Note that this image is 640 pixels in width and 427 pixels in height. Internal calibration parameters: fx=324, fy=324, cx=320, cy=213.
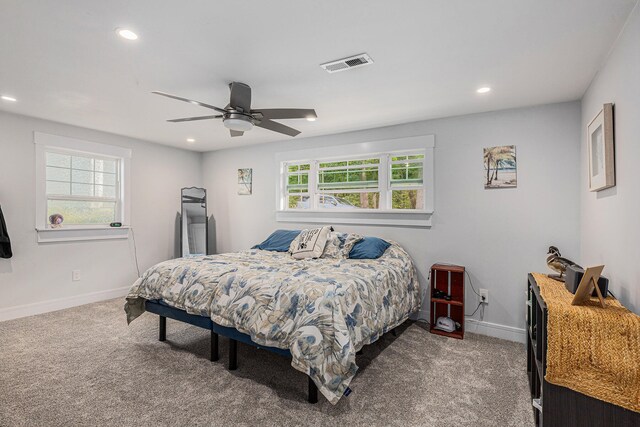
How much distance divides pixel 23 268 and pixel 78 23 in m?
3.32

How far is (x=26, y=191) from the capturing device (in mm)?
3832

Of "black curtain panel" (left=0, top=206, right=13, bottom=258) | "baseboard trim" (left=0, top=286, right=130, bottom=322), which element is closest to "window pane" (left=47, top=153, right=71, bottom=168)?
"black curtain panel" (left=0, top=206, right=13, bottom=258)

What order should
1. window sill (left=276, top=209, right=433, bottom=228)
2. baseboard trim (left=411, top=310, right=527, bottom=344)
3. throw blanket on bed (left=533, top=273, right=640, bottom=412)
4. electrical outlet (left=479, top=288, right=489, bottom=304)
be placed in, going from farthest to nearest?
window sill (left=276, top=209, right=433, bottom=228) → electrical outlet (left=479, top=288, right=489, bottom=304) → baseboard trim (left=411, top=310, right=527, bottom=344) → throw blanket on bed (left=533, top=273, right=640, bottom=412)

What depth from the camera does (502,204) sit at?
3.34m

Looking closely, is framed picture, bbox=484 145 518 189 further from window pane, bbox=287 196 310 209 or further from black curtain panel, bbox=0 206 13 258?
black curtain panel, bbox=0 206 13 258

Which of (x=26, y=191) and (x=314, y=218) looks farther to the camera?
(x=314, y=218)

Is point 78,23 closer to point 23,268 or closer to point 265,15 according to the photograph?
point 265,15

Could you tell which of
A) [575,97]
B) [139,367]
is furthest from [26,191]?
[575,97]

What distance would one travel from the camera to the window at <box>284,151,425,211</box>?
3.92m

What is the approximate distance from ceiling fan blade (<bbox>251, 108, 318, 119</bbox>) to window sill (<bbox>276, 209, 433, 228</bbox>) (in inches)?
72.0

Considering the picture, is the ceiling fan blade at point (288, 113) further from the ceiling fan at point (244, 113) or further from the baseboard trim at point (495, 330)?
the baseboard trim at point (495, 330)

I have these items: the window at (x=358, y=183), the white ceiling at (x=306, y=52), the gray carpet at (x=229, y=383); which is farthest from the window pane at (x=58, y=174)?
the window at (x=358, y=183)

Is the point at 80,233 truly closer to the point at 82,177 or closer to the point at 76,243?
the point at 76,243

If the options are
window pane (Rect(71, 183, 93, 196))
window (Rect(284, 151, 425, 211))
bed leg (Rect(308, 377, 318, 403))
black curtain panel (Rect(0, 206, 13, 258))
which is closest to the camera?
bed leg (Rect(308, 377, 318, 403))
